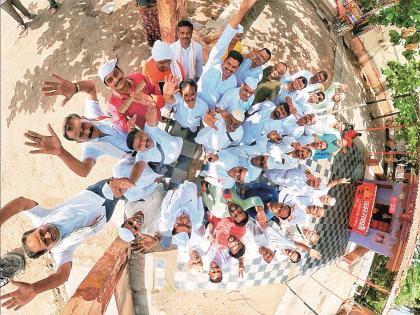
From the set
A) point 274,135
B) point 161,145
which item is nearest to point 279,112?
point 274,135

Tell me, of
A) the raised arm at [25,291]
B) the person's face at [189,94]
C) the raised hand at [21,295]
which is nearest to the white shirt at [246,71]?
Answer: the person's face at [189,94]

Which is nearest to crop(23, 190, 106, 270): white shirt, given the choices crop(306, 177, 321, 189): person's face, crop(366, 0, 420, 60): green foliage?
crop(306, 177, 321, 189): person's face

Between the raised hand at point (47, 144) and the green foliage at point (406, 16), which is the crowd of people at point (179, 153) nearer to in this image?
the raised hand at point (47, 144)

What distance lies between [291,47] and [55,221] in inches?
244

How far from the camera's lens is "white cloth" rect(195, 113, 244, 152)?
14.9 feet

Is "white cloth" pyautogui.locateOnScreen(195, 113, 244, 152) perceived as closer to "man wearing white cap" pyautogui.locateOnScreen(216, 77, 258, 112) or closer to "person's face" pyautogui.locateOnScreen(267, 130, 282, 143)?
"man wearing white cap" pyautogui.locateOnScreen(216, 77, 258, 112)

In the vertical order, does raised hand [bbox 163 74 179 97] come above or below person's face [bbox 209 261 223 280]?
above

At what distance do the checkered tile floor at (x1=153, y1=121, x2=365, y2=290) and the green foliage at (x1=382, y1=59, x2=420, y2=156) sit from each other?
50.2 inches

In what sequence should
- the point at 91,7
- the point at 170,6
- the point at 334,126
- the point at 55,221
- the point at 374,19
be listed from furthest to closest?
the point at 91,7 → the point at 334,126 → the point at 374,19 → the point at 170,6 → the point at 55,221

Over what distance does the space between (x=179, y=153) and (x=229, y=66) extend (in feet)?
4.47

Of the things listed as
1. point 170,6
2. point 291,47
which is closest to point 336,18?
point 291,47

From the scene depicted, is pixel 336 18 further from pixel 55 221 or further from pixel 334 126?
pixel 55 221

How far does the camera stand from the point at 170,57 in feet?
14.9

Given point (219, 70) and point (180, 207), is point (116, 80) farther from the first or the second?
point (180, 207)
